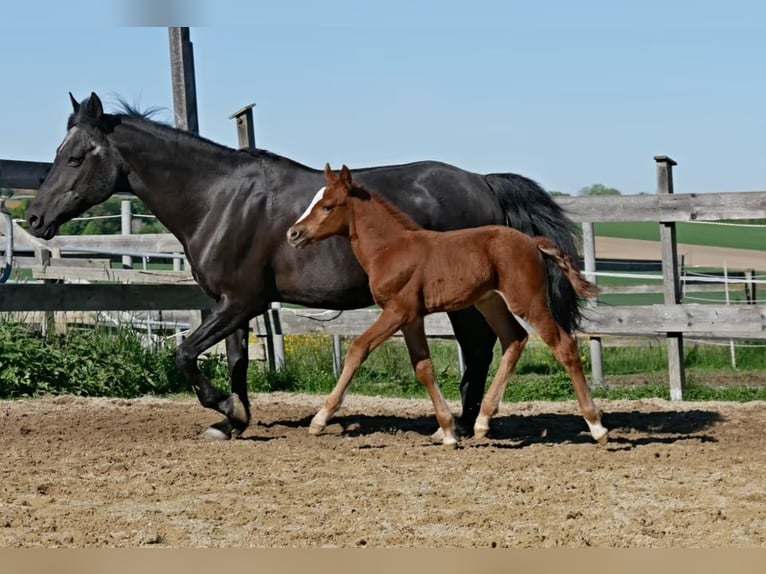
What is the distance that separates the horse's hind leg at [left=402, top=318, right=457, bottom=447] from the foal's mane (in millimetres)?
640

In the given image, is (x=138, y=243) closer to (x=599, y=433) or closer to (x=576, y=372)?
(x=576, y=372)

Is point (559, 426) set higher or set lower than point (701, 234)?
lower

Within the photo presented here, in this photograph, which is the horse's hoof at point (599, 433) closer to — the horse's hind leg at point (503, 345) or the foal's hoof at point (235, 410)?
the horse's hind leg at point (503, 345)

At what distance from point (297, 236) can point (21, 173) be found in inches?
151

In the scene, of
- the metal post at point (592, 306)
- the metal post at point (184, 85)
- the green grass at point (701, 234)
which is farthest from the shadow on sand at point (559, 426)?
the green grass at point (701, 234)

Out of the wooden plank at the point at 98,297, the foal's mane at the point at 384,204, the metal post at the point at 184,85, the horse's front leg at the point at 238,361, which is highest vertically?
the metal post at the point at 184,85

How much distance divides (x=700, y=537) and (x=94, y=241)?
12738mm

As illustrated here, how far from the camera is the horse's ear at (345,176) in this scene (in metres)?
6.88

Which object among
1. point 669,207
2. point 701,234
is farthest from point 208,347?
point 701,234

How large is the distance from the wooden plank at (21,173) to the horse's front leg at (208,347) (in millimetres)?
3029

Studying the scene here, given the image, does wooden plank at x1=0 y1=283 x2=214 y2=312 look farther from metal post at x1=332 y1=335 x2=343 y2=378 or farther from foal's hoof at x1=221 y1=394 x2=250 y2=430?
foal's hoof at x1=221 y1=394 x2=250 y2=430

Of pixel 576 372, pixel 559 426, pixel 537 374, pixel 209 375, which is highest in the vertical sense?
pixel 576 372

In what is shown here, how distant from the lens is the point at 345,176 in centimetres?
691

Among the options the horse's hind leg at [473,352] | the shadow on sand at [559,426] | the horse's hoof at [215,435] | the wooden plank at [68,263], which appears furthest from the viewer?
the wooden plank at [68,263]
